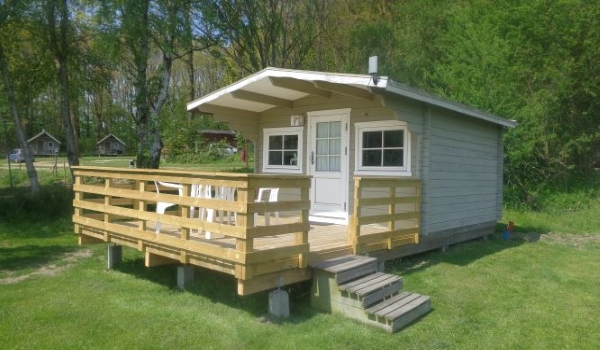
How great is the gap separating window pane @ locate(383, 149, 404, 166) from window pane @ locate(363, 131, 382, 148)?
0.18 meters

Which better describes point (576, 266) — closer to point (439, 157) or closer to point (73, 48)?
point (439, 157)

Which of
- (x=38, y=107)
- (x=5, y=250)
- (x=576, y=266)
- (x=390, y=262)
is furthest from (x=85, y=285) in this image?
(x=38, y=107)

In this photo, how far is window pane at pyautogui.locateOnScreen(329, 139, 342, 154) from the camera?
734 centimetres

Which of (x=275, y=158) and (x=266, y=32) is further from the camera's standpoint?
(x=266, y=32)

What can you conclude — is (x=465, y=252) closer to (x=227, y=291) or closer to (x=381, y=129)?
(x=381, y=129)

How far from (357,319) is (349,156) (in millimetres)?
3307

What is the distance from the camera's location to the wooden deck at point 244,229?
4062 mm

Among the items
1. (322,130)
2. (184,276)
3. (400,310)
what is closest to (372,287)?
(400,310)

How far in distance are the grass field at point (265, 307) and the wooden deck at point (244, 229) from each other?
0.44 metres

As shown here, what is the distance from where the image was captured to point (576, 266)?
667cm

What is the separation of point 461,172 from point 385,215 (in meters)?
2.45

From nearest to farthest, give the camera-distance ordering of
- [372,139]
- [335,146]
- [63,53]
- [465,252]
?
[372,139] → [465,252] → [335,146] → [63,53]

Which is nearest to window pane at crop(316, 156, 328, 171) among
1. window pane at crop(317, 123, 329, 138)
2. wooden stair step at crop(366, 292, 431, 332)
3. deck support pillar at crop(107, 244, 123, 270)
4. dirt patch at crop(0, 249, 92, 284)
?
window pane at crop(317, 123, 329, 138)

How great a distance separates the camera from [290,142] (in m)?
8.10
